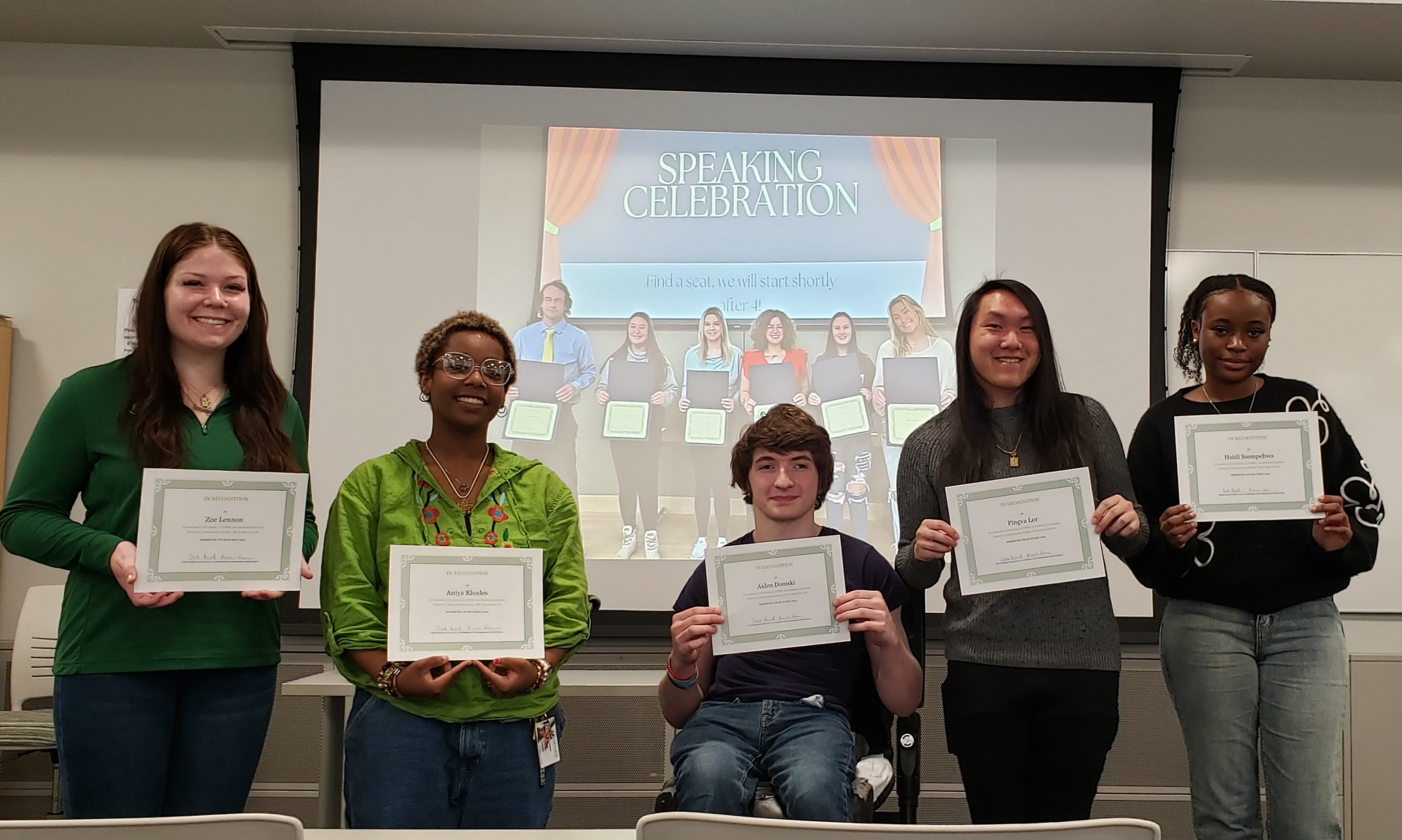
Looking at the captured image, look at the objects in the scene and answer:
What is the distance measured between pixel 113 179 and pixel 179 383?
9.40 feet

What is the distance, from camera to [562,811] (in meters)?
4.15

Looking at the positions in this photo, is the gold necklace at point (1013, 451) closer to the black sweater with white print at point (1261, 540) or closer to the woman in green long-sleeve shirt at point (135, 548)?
the black sweater with white print at point (1261, 540)

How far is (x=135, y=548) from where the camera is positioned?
6.40 feet

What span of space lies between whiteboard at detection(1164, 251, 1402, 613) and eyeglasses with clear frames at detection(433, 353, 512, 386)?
3.39m

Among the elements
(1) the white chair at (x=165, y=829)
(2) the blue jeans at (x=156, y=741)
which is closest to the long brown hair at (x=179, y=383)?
(2) the blue jeans at (x=156, y=741)

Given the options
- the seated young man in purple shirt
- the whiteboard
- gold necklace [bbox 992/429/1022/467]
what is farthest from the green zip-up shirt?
the whiteboard

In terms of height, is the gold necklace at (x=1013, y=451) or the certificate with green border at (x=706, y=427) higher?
the certificate with green border at (x=706, y=427)

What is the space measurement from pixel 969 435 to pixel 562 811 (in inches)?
104

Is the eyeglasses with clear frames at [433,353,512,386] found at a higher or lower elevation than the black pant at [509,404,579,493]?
higher

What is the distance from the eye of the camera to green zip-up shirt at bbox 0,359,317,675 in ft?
6.43

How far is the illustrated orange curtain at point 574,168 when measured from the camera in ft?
14.0

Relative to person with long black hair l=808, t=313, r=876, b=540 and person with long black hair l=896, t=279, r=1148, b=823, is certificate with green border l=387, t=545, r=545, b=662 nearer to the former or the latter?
person with long black hair l=896, t=279, r=1148, b=823

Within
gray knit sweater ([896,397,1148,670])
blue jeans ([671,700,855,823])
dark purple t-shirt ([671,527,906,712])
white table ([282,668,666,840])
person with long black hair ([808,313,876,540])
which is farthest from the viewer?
person with long black hair ([808,313,876,540])

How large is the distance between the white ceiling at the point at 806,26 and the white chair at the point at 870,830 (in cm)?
346
